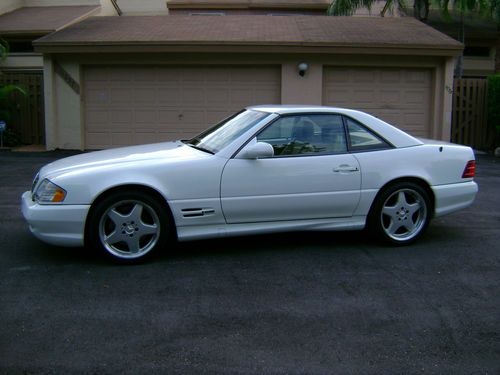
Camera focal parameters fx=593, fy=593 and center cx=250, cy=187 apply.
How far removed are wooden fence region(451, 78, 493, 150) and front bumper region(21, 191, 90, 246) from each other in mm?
12863

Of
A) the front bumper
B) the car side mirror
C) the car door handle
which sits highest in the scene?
the car side mirror

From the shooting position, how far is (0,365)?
347 centimetres

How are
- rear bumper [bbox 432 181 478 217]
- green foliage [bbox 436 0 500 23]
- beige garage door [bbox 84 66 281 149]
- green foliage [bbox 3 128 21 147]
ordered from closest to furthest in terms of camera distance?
rear bumper [bbox 432 181 478 217]
beige garage door [bbox 84 66 281 149]
green foliage [bbox 3 128 21 147]
green foliage [bbox 436 0 500 23]

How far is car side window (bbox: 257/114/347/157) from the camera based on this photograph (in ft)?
18.8

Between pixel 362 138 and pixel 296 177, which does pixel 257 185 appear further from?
pixel 362 138

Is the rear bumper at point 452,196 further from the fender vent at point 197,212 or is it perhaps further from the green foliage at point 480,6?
the green foliage at point 480,6

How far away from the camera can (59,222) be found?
5145 mm

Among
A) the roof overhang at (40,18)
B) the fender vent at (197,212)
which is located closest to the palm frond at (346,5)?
the roof overhang at (40,18)

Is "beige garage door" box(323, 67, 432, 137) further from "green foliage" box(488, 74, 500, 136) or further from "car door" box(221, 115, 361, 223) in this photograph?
"car door" box(221, 115, 361, 223)

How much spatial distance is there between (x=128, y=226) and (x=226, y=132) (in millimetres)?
1430

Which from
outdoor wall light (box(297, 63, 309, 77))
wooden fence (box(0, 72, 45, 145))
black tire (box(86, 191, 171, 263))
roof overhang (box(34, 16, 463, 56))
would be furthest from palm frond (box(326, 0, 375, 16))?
black tire (box(86, 191, 171, 263))

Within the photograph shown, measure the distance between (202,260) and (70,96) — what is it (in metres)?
10.4

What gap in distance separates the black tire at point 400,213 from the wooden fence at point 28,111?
12.3 meters

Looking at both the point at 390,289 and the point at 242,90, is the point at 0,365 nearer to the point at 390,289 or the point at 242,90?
the point at 390,289
